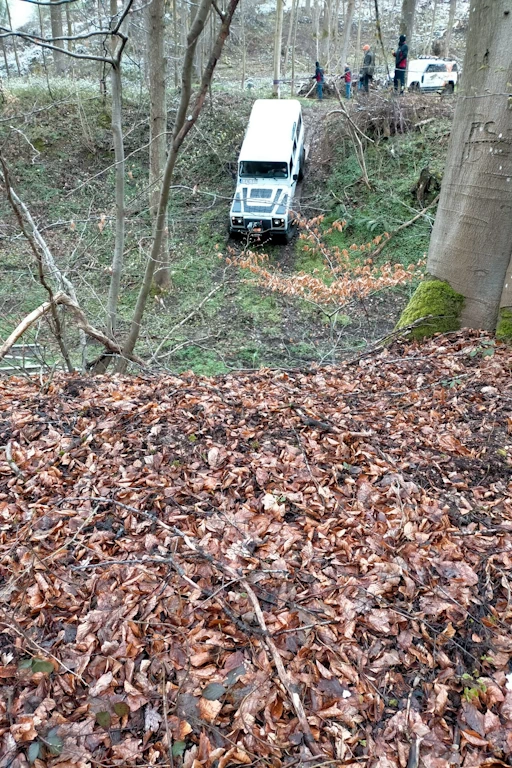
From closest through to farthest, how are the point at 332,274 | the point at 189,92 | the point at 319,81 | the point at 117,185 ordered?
the point at 189,92, the point at 117,185, the point at 332,274, the point at 319,81

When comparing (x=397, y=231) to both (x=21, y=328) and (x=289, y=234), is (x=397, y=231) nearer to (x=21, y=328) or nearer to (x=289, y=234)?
(x=289, y=234)

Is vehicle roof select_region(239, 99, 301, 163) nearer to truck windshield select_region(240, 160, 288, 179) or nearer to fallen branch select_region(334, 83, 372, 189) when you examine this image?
truck windshield select_region(240, 160, 288, 179)

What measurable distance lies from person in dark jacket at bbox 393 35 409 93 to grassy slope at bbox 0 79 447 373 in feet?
8.01

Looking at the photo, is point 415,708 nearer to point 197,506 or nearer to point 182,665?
point 182,665

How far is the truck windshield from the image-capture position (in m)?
14.2

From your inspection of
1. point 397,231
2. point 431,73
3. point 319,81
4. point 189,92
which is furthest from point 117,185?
point 431,73

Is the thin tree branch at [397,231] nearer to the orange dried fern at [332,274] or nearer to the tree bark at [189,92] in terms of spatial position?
the orange dried fern at [332,274]

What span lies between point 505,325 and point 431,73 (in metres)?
20.4

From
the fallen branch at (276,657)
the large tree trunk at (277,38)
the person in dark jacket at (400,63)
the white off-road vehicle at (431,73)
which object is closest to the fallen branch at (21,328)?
the fallen branch at (276,657)

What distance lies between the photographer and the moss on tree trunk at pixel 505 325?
14.6 ft

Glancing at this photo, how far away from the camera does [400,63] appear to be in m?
15.9

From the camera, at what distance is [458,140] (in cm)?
455

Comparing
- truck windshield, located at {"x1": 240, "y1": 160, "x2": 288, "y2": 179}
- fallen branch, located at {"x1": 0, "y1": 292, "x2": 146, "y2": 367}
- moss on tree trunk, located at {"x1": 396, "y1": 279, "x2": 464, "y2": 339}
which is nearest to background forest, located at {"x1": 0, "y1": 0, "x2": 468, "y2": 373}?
fallen branch, located at {"x1": 0, "y1": 292, "x2": 146, "y2": 367}

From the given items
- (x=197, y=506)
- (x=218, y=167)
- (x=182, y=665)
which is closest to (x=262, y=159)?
(x=218, y=167)
